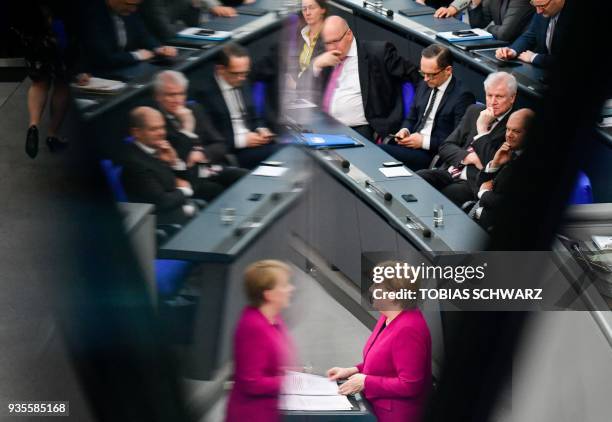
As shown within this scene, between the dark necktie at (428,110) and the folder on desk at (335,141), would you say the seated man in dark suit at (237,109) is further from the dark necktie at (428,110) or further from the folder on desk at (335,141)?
the dark necktie at (428,110)

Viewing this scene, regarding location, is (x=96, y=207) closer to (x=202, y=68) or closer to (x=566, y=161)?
(x=202, y=68)

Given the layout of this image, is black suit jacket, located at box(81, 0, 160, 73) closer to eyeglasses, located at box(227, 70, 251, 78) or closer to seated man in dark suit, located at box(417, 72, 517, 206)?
eyeglasses, located at box(227, 70, 251, 78)

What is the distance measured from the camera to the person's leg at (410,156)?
119 inches

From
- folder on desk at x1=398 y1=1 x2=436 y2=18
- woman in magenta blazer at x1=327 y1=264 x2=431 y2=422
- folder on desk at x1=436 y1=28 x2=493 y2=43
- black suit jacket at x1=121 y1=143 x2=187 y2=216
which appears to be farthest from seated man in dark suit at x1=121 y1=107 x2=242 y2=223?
folder on desk at x1=398 y1=1 x2=436 y2=18

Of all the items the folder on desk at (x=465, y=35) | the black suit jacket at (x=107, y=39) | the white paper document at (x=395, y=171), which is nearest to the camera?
the black suit jacket at (x=107, y=39)

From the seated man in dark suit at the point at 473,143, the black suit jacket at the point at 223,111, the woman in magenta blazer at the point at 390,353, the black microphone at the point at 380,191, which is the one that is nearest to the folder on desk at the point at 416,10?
the seated man in dark suit at the point at 473,143

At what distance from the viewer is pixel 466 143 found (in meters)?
2.76

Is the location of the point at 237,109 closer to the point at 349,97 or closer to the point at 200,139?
the point at 200,139

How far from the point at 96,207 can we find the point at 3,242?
281 cm

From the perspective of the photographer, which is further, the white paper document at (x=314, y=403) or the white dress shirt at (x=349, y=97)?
the white dress shirt at (x=349, y=97)

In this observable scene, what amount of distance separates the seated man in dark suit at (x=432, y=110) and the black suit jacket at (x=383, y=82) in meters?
0.12

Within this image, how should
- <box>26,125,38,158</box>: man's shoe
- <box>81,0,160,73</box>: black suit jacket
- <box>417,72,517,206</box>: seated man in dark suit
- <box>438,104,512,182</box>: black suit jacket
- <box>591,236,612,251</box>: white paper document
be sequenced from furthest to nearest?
<box>26,125,38,158</box>: man's shoe, <box>438,104,512,182</box>: black suit jacket, <box>417,72,517,206</box>: seated man in dark suit, <box>591,236,612,251</box>: white paper document, <box>81,0,160,73</box>: black suit jacket

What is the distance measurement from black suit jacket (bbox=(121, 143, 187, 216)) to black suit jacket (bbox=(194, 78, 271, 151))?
4 cm

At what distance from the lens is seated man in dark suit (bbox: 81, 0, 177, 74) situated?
0.49 meters
